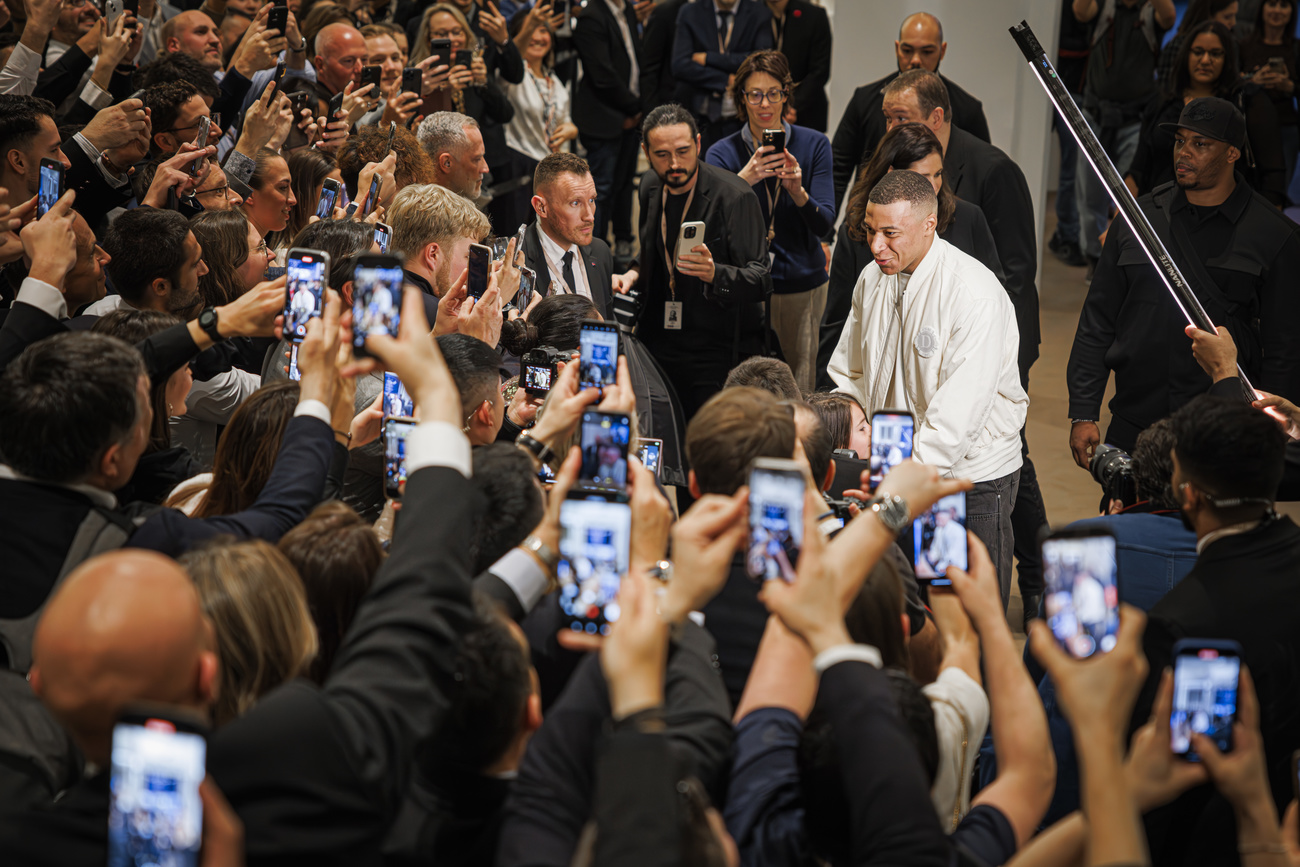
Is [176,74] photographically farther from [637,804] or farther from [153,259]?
[637,804]

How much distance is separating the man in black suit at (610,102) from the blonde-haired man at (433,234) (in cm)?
401

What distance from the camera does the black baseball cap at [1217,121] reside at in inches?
171

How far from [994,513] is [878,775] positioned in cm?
259

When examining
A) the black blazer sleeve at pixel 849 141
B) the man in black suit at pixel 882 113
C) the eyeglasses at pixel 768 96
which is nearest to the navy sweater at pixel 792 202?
the eyeglasses at pixel 768 96

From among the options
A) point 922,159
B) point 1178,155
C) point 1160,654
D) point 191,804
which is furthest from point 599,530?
point 1178,155

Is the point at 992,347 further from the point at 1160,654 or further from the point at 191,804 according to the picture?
the point at 191,804

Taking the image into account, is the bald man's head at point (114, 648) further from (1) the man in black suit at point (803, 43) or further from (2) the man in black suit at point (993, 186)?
(1) the man in black suit at point (803, 43)

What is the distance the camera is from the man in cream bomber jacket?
3.80 metres

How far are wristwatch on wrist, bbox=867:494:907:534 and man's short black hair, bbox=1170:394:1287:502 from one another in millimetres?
893

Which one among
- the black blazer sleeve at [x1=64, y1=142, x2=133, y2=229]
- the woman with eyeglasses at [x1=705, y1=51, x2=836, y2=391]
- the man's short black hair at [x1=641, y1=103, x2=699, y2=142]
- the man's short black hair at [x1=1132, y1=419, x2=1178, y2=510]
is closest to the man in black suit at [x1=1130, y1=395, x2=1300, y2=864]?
the man's short black hair at [x1=1132, y1=419, x2=1178, y2=510]

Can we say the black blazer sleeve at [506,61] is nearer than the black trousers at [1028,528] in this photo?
No

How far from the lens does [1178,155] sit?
450 centimetres

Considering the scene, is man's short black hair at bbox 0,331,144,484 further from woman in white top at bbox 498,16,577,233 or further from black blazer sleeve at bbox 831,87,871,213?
woman in white top at bbox 498,16,577,233

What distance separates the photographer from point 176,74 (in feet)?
15.8
